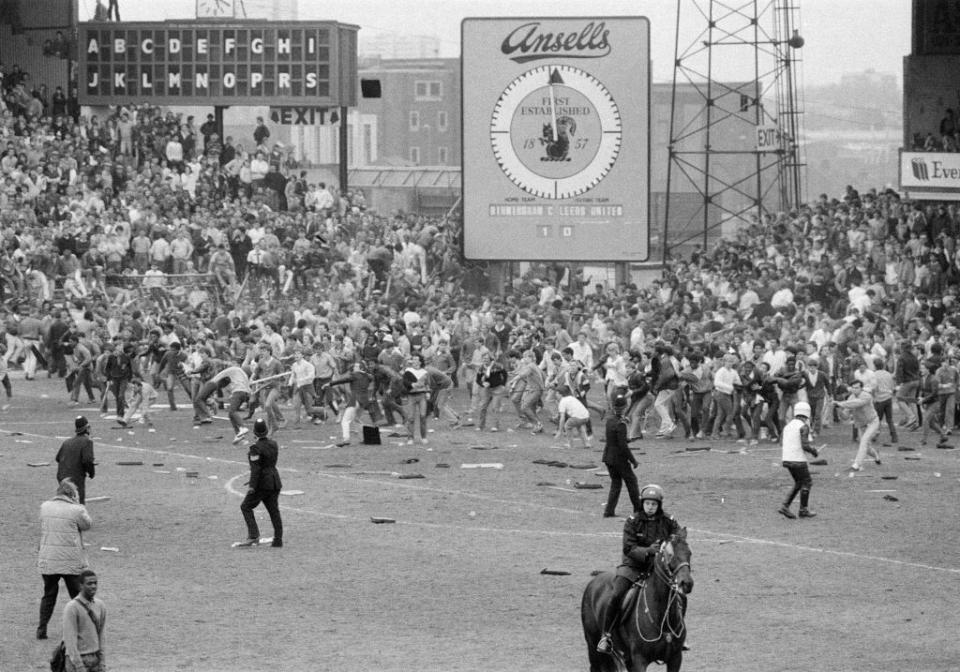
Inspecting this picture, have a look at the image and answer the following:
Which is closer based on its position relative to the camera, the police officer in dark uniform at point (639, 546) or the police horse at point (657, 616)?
the police horse at point (657, 616)

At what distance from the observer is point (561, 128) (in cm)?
4203

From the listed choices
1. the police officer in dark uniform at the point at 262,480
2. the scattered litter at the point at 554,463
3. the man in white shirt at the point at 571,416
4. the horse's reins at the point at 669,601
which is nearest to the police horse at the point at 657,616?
the horse's reins at the point at 669,601

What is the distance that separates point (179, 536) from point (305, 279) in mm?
24837

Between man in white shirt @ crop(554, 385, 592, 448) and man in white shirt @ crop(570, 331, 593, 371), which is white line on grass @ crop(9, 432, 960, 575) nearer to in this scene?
man in white shirt @ crop(554, 385, 592, 448)

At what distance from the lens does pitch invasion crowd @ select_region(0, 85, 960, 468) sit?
31.6 meters

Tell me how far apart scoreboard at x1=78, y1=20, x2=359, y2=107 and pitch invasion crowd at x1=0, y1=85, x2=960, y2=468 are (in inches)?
63.6

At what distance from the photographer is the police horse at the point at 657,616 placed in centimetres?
1454

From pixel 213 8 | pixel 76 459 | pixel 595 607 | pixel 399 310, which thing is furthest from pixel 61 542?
pixel 213 8

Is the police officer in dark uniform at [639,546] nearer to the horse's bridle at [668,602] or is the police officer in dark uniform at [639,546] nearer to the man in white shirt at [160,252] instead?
the horse's bridle at [668,602]

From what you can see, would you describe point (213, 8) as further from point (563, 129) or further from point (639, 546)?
point (639, 546)

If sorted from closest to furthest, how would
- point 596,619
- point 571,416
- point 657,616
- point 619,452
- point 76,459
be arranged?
point 657,616 → point 596,619 → point 76,459 → point 619,452 → point 571,416

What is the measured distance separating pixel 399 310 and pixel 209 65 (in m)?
17.2

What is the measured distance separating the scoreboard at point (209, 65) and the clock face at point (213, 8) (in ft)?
21.0

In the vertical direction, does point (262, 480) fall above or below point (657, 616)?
above
